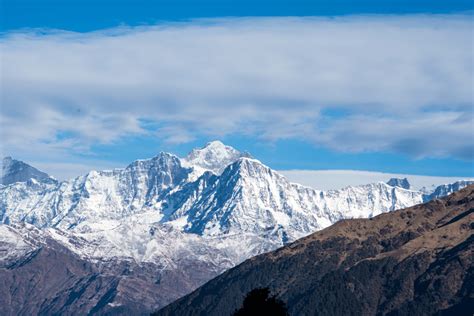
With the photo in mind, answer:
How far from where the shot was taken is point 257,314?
373 ft

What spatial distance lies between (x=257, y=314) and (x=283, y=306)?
357 cm

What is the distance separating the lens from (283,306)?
116 metres
